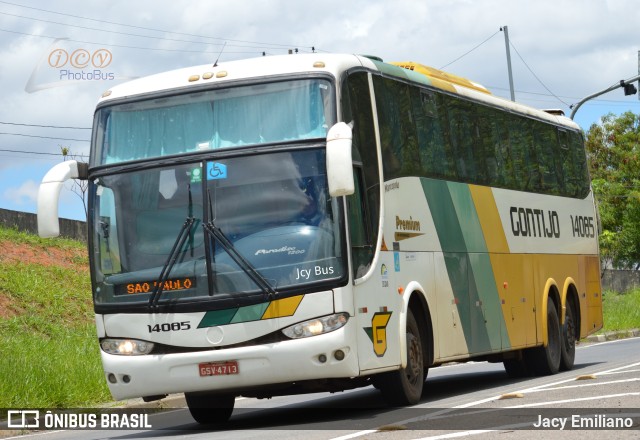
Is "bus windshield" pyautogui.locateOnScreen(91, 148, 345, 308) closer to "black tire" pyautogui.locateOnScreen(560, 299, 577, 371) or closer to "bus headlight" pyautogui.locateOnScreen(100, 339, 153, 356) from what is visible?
"bus headlight" pyautogui.locateOnScreen(100, 339, 153, 356)

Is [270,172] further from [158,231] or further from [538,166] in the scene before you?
[538,166]

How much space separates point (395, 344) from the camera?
13.7 metres

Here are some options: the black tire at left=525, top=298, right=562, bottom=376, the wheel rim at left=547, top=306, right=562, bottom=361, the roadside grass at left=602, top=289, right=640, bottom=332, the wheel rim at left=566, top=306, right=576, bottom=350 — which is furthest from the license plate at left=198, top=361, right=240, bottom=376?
the roadside grass at left=602, top=289, right=640, bottom=332

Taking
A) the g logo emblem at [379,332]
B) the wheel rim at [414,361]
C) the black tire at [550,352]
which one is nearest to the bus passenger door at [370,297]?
the g logo emblem at [379,332]

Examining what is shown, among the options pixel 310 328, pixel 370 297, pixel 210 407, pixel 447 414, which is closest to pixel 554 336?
pixel 210 407

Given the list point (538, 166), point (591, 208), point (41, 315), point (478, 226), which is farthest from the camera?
point (41, 315)

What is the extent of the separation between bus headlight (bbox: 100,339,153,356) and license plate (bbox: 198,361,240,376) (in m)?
0.62

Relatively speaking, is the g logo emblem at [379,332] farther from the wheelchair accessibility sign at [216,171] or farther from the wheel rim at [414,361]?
the wheelchair accessibility sign at [216,171]

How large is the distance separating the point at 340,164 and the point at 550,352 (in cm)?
889

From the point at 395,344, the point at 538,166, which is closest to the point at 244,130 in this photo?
the point at 395,344

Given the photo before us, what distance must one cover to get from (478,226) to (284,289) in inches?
210

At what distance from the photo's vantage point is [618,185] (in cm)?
6378

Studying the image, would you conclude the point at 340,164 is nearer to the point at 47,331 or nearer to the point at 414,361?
the point at 414,361

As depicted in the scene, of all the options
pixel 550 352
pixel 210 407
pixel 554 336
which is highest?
pixel 554 336
